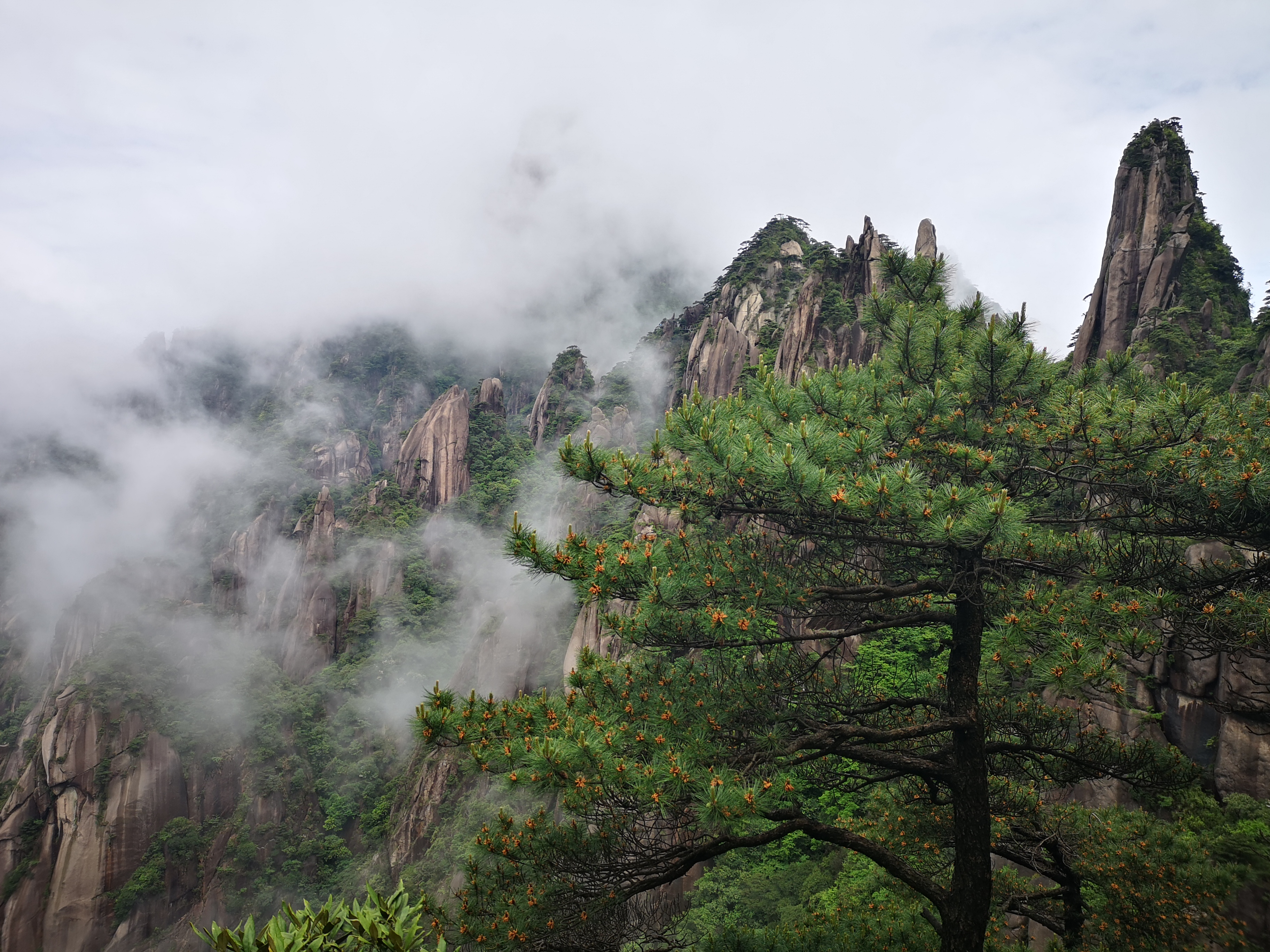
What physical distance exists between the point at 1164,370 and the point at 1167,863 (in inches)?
908

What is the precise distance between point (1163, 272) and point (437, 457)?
176 feet

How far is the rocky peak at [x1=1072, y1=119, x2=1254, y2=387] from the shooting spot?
897 inches

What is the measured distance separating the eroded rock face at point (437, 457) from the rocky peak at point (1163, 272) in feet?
161

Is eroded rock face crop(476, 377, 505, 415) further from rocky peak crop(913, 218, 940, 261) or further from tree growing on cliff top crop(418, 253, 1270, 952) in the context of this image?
tree growing on cliff top crop(418, 253, 1270, 952)

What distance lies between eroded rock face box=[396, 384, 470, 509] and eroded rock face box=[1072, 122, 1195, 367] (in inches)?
1936

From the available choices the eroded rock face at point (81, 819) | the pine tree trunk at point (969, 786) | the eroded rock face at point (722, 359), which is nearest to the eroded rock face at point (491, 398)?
the eroded rock face at point (722, 359)

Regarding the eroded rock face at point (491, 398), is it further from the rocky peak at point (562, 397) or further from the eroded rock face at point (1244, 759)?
the eroded rock face at point (1244, 759)

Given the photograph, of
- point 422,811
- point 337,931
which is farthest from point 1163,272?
point 422,811

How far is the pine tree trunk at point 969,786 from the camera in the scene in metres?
4.50

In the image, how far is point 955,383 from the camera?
505 cm

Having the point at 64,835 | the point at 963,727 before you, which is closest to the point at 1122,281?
the point at 963,727

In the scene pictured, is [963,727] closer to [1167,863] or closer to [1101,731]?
[1101,731]

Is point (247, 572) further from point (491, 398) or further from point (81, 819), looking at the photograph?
point (491, 398)

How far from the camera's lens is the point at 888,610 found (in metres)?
5.69
